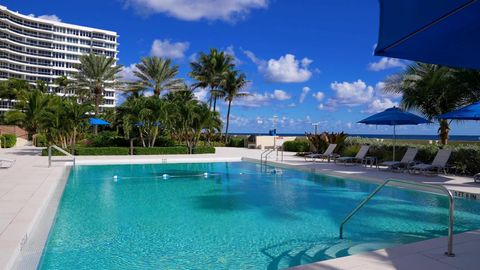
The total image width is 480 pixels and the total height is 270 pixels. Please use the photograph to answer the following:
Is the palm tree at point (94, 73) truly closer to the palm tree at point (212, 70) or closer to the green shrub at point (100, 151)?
the palm tree at point (212, 70)

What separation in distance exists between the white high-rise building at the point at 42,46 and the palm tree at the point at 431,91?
68.3 metres

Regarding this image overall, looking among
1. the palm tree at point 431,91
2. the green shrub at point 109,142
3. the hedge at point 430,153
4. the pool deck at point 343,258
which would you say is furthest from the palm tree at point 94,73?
the palm tree at point 431,91

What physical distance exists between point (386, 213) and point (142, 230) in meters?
5.38

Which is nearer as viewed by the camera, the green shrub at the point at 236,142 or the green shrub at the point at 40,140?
the green shrub at the point at 40,140

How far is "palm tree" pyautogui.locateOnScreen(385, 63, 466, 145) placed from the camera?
16.2 metres

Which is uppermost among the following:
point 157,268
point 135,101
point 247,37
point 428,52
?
point 247,37

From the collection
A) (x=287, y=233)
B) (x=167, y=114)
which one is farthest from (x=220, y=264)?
(x=167, y=114)

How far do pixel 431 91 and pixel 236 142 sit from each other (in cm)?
1887

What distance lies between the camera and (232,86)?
3656 centimetres

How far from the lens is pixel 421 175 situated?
12977mm

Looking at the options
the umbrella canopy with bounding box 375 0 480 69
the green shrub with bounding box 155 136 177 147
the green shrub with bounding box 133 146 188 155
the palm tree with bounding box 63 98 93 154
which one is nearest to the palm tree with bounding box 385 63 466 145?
the green shrub with bounding box 133 146 188 155

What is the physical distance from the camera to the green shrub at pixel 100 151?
20534mm

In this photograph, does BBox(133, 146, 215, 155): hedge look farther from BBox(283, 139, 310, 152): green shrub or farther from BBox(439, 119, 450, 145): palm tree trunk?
BBox(439, 119, 450, 145): palm tree trunk

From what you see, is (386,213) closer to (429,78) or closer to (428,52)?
(428,52)
